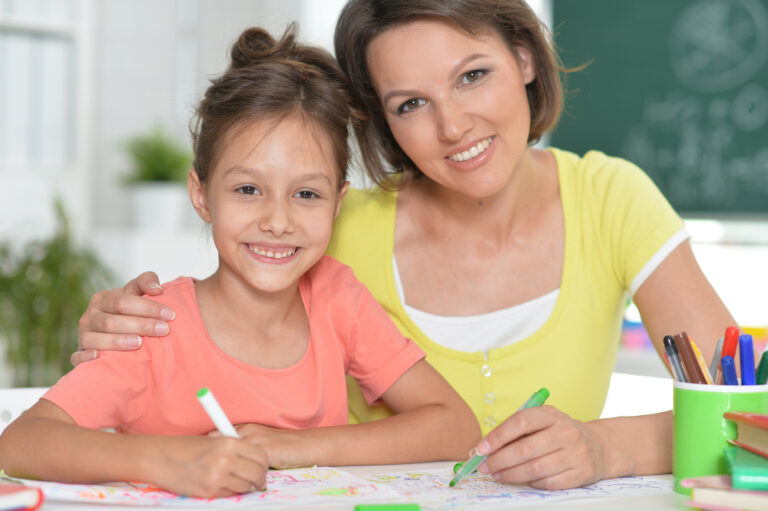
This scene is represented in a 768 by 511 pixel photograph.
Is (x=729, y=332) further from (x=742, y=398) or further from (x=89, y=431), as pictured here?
(x=89, y=431)

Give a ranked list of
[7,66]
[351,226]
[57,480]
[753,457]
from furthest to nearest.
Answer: [7,66]
[351,226]
[57,480]
[753,457]

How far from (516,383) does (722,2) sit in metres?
2.24

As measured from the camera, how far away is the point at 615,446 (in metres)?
1.04

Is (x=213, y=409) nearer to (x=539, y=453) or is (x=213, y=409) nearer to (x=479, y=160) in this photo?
(x=539, y=453)

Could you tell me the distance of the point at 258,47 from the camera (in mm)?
1380

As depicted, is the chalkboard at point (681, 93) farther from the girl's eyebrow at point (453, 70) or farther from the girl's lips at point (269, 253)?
the girl's lips at point (269, 253)

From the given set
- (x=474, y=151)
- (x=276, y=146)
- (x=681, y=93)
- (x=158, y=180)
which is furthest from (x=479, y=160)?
(x=158, y=180)

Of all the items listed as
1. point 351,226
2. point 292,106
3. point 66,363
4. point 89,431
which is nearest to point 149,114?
point 66,363

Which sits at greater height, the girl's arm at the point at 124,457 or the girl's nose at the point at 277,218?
the girl's nose at the point at 277,218

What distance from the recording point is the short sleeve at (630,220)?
1.41m

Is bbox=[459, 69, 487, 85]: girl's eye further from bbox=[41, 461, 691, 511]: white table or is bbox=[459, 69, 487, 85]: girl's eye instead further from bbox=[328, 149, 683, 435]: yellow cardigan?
bbox=[41, 461, 691, 511]: white table

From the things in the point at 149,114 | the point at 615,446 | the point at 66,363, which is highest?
the point at 149,114

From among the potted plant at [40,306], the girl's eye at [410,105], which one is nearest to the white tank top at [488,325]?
the girl's eye at [410,105]

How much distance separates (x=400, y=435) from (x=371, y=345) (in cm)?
20
